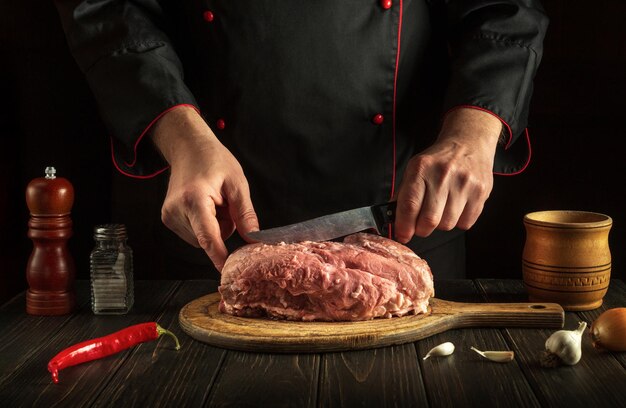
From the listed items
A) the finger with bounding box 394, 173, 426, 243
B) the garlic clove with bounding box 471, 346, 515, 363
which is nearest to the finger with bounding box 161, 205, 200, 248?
the finger with bounding box 394, 173, 426, 243

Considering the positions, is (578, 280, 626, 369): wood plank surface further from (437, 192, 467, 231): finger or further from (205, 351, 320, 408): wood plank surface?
(205, 351, 320, 408): wood plank surface

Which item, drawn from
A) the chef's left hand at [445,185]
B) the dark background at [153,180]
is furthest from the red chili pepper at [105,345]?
the dark background at [153,180]

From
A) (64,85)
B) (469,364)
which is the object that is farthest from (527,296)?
(64,85)

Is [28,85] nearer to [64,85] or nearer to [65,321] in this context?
[64,85]

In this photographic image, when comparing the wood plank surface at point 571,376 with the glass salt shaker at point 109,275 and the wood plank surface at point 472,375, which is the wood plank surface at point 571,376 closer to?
the wood plank surface at point 472,375

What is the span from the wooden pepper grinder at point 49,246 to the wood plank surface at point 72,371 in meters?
0.07

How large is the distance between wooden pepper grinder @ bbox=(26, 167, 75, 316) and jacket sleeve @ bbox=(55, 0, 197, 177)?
11.6 inches

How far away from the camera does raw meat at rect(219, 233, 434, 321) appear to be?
172cm

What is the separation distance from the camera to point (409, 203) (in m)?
1.88

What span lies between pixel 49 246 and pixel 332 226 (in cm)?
66

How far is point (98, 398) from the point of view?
1363mm

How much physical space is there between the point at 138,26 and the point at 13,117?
112cm

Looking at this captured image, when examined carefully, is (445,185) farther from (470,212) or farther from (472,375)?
(472,375)

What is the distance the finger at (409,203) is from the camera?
188 cm
